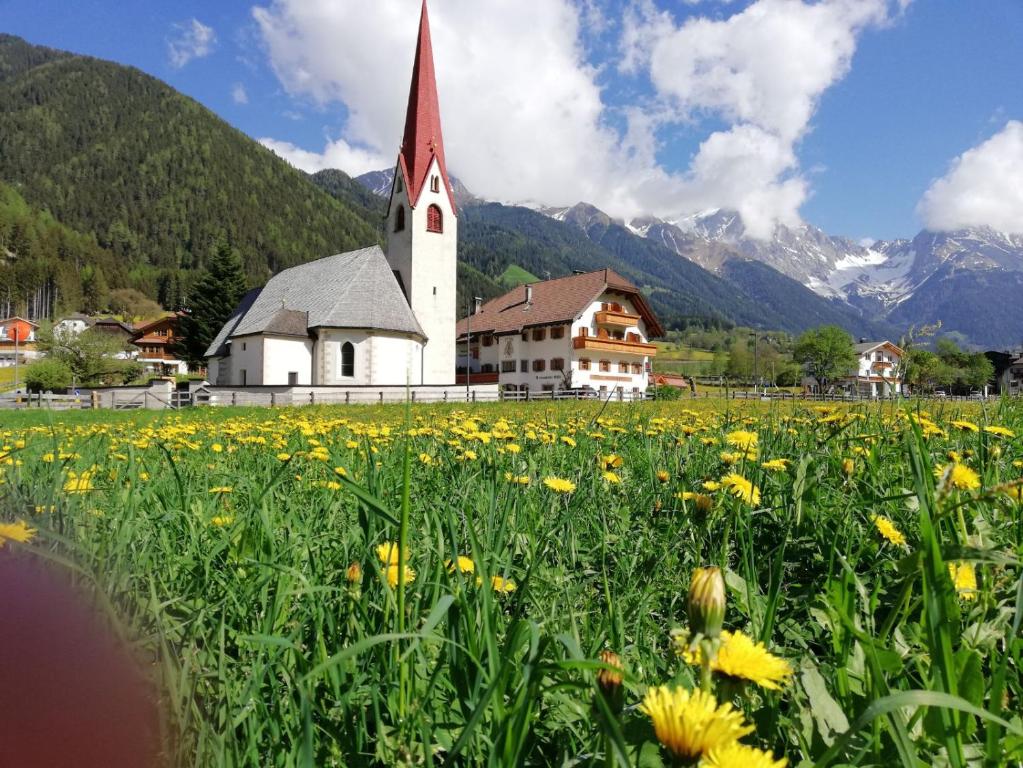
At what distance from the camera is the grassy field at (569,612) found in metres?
0.79

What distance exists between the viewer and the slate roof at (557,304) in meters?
49.3

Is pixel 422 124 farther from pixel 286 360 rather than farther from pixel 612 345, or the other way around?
pixel 612 345

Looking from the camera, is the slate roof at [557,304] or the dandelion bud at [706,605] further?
the slate roof at [557,304]

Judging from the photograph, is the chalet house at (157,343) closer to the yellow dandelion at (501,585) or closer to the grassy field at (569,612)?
the grassy field at (569,612)

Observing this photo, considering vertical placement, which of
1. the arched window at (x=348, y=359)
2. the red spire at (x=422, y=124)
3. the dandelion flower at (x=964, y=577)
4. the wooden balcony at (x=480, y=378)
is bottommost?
the dandelion flower at (x=964, y=577)

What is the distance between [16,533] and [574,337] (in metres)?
48.1

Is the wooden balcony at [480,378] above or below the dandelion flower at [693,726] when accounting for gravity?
above

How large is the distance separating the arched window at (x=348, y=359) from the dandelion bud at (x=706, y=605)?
39.8 meters

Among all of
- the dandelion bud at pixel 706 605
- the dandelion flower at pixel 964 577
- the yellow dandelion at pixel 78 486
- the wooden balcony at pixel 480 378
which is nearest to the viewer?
the dandelion bud at pixel 706 605

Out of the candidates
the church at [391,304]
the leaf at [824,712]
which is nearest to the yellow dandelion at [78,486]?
the leaf at [824,712]

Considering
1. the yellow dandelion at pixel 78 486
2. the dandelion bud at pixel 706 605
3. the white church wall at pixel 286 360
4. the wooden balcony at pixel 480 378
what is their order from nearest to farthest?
1. the dandelion bud at pixel 706 605
2. the yellow dandelion at pixel 78 486
3. the white church wall at pixel 286 360
4. the wooden balcony at pixel 480 378

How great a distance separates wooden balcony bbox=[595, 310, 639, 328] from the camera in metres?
49.1

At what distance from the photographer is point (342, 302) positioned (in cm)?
3956

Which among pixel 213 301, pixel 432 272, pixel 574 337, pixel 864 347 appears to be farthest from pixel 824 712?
pixel 864 347
